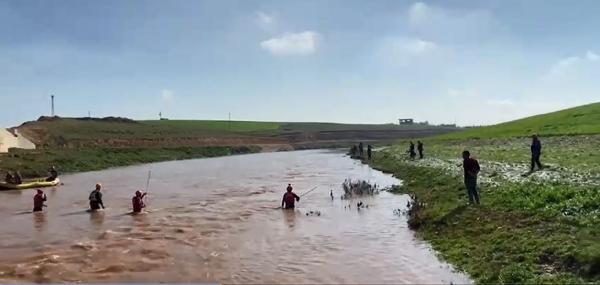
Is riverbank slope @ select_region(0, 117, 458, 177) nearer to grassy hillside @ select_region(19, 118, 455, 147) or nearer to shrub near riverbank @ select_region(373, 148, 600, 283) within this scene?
grassy hillside @ select_region(19, 118, 455, 147)

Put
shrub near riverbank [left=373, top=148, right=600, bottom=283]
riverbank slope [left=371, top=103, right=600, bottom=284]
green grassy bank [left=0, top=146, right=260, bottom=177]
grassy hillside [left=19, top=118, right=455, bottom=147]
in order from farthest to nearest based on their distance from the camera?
grassy hillside [left=19, top=118, right=455, bottom=147] → green grassy bank [left=0, top=146, right=260, bottom=177] → riverbank slope [left=371, top=103, right=600, bottom=284] → shrub near riverbank [left=373, top=148, right=600, bottom=283]

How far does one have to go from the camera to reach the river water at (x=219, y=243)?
14.3m

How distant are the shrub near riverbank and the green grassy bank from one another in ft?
154

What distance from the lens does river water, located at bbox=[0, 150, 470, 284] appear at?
14.3 m

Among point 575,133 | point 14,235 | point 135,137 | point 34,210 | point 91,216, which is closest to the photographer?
point 14,235

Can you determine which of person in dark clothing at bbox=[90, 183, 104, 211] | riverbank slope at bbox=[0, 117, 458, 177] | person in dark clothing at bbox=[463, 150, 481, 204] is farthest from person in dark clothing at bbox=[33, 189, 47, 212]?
riverbank slope at bbox=[0, 117, 458, 177]

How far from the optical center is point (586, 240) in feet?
42.0

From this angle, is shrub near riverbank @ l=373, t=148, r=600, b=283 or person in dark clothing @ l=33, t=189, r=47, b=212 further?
person in dark clothing @ l=33, t=189, r=47, b=212

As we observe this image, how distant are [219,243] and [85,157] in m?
57.1

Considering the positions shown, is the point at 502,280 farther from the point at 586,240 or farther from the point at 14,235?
the point at 14,235

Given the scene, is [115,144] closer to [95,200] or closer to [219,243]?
[95,200]

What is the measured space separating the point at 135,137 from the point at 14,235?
8512 centimetres

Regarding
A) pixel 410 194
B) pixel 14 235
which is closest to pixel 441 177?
pixel 410 194

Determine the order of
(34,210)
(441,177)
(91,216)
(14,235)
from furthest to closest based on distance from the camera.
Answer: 1. (441,177)
2. (34,210)
3. (91,216)
4. (14,235)
